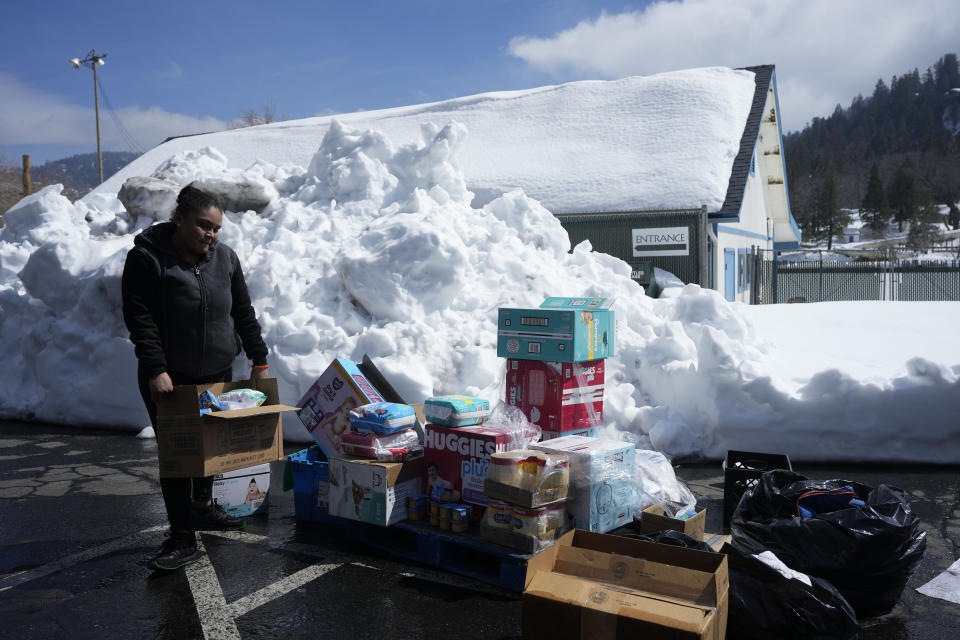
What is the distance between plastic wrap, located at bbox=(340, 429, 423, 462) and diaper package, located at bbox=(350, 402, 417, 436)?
33 millimetres

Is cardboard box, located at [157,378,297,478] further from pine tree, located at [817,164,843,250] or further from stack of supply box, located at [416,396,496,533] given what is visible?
pine tree, located at [817,164,843,250]

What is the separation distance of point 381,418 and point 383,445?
0.15 meters

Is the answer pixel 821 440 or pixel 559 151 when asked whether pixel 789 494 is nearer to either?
pixel 821 440

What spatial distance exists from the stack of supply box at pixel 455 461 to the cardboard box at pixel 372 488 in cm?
8

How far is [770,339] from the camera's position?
332 inches

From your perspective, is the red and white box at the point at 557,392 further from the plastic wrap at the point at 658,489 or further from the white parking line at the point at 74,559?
the white parking line at the point at 74,559

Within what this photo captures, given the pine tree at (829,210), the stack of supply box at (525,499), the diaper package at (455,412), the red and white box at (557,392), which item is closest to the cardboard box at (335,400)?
the diaper package at (455,412)

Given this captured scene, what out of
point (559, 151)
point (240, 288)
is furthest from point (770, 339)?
point (559, 151)

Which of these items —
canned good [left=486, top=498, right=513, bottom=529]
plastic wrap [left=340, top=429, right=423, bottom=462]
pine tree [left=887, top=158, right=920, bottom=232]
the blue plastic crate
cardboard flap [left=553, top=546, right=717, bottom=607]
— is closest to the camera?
cardboard flap [left=553, top=546, right=717, bottom=607]

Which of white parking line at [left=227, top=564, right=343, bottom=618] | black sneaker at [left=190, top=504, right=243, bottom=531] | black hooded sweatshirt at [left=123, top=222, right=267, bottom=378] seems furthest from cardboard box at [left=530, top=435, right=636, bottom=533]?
black sneaker at [left=190, top=504, right=243, bottom=531]

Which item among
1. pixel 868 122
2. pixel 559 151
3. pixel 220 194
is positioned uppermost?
pixel 868 122

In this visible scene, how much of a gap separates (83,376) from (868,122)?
136 metres

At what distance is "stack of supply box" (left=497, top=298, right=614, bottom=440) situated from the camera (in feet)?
15.3

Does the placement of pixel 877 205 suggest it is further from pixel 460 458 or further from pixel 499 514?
pixel 499 514
